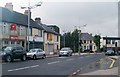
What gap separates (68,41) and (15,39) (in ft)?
181

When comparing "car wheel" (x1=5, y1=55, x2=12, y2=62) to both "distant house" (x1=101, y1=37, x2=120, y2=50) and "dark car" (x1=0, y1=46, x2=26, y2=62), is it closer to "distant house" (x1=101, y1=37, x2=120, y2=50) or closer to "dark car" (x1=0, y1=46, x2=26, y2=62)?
"dark car" (x1=0, y1=46, x2=26, y2=62)

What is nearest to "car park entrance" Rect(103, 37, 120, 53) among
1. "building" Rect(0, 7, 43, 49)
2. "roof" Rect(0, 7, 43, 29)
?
"building" Rect(0, 7, 43, 49)

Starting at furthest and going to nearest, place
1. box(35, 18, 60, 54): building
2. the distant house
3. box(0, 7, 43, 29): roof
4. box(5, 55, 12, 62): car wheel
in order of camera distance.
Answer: box(35, 18, 60, 54): building < the distant house < box(0, 7, 43, 29): roof < box(5, 55, 12, 62): car wheel

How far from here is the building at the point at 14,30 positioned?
162ft

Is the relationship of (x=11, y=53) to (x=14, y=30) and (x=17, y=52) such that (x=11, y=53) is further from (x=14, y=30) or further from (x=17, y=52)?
(x=14, y=30)

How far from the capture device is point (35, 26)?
6319cm

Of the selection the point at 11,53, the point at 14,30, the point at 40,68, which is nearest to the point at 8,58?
the point at 11,53

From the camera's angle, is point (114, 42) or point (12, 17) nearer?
point (12, 17)

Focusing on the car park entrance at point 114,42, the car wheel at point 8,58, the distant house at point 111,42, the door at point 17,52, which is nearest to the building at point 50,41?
the distant house at point 111,42

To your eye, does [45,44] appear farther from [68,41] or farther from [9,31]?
[68,41]

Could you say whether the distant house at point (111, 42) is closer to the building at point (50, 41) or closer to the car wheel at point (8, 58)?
the car wheel at point (8, 58)

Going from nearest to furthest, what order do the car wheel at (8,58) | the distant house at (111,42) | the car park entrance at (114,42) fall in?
1. the car wheel at (8,58)
2. the car park entrance at (114,42)
3. the distant house at (111,42)

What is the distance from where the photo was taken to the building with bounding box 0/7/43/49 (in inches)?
1941

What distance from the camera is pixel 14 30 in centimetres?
5256
